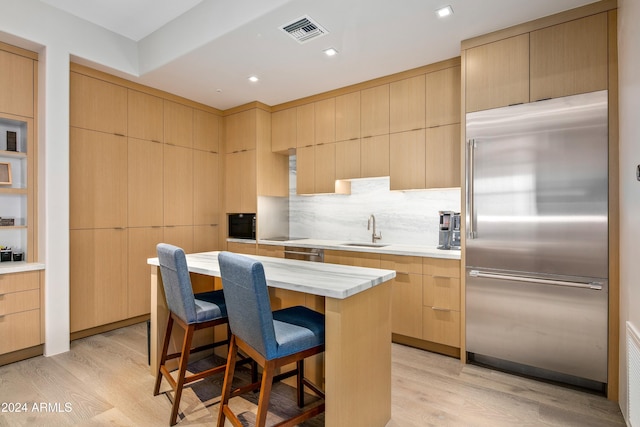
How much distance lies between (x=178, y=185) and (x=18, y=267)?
6.09 feet

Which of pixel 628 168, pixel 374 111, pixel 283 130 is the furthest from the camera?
pixel 283 130

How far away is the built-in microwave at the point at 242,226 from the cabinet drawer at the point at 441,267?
2.39 m

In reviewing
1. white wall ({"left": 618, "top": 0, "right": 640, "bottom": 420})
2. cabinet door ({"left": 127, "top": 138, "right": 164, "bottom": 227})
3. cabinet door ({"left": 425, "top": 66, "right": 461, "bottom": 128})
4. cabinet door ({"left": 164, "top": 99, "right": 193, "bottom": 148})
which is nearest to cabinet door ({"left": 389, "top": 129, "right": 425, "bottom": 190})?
cabinet door ({"left": 425, "top": 66, "right": 461, "bottom": 128})

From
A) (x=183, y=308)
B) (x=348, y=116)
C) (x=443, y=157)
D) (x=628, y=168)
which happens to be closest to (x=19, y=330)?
(x=183, y=308)

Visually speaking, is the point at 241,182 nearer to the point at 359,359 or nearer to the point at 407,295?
the point at 407,295

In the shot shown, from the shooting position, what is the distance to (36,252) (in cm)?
313

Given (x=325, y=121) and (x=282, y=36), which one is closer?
(x=282, y=36)


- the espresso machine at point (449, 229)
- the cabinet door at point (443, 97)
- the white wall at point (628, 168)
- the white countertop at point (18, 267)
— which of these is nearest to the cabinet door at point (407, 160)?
the cabinet door at point (443, 97)

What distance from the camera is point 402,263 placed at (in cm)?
325

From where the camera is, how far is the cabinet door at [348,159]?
394 cm

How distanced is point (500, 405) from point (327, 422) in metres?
1.35

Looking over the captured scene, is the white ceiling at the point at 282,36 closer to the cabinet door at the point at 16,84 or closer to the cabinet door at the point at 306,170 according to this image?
the cabinet door at the point at 16,84

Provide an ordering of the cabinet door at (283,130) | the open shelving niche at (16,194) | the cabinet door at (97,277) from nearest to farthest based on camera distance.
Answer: the open shelving niche at (16,194)
the cabinet door at (97,277)
the cabinet door at (283,130)

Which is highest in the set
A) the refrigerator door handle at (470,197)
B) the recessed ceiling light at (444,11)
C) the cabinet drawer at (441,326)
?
the recessed ceiling light at (444,11)
